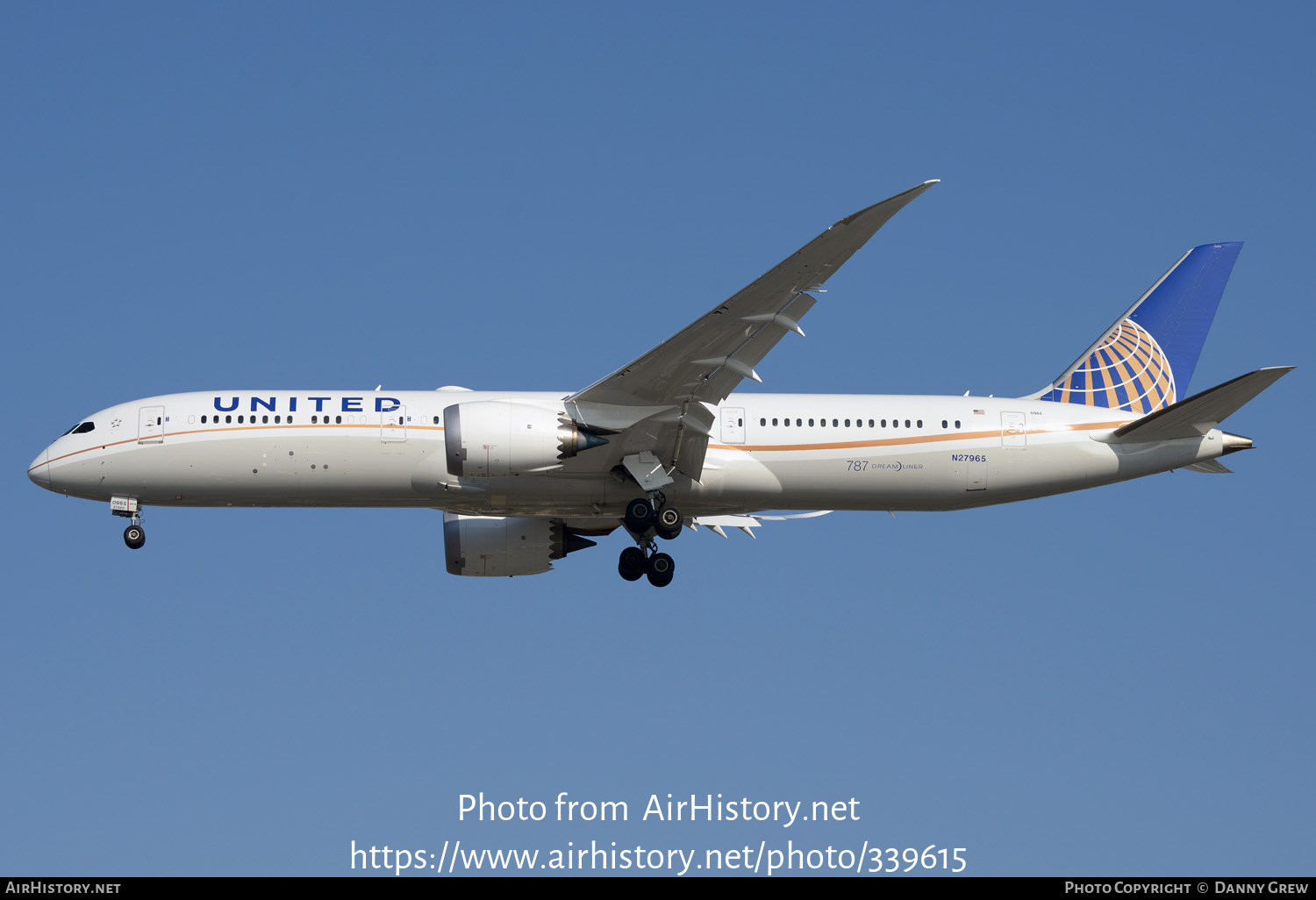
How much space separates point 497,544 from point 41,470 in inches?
388

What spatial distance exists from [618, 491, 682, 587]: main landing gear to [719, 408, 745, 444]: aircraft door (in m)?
1.83

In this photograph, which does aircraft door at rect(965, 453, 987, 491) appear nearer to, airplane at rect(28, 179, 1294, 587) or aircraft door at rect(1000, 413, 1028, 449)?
airplane at rect(28, 179, 1294, 587)

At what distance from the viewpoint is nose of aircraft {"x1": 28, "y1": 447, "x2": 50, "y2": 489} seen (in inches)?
1232

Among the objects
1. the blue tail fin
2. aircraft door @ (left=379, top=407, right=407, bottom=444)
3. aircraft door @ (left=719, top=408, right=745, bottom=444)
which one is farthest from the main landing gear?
the blue tail fin

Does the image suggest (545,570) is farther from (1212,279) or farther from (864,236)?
(1212,279)

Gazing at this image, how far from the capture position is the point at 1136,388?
34.2m

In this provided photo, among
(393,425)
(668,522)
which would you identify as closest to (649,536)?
(668,522)

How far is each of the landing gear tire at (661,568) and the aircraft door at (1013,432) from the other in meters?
7.50

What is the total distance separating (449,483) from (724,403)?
592cm

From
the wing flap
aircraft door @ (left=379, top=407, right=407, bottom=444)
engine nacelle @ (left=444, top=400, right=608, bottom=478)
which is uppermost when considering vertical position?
the wing flap

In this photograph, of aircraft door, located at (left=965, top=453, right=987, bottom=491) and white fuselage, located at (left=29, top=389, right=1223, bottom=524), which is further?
aircraft door, located at (left=965, top=453, right=987, bottom=491)
